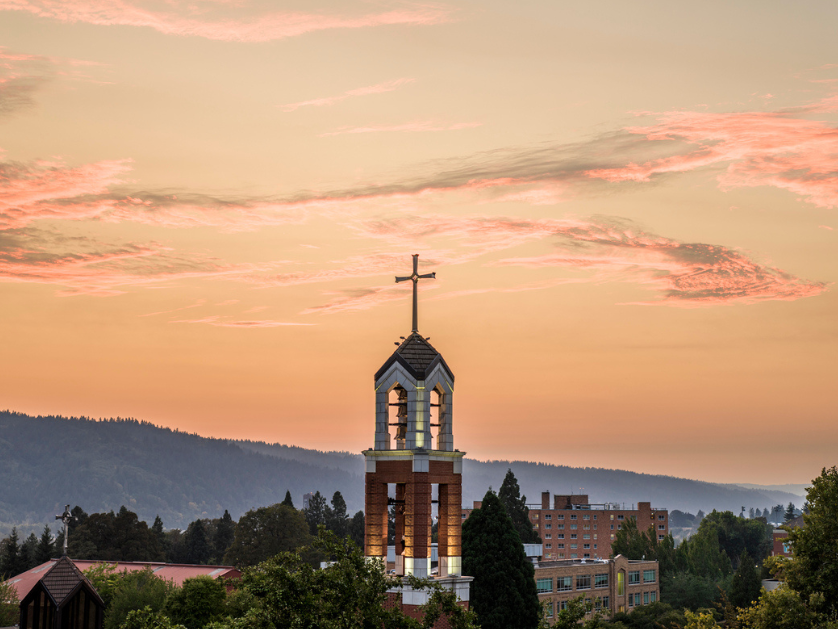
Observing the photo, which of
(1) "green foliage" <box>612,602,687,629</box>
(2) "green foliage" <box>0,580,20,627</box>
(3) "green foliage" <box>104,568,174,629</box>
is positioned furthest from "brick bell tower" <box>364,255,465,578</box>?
(1) "green foliage" <box>612,602,687,629</box>

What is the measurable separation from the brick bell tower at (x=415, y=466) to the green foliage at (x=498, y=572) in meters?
39.4

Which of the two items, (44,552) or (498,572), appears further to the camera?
(44,552)

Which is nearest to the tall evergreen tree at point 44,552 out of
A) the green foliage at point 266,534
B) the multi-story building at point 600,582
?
the green foliage at point 266,534

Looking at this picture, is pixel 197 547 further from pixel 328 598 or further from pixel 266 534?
pixel 328 598

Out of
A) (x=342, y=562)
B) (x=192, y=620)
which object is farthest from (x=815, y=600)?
(x=192, y=620)

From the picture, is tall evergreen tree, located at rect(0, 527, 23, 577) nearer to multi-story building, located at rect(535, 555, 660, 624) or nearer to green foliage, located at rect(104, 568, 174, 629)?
green foliage, located at rect(104, 568, 174, 629)

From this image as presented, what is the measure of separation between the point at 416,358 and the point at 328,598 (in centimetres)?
1465

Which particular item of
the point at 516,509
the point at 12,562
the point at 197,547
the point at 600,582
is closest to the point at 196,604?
the point at 600,582

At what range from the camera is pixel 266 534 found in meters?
147

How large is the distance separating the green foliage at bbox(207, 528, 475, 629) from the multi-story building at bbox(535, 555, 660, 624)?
263 ft

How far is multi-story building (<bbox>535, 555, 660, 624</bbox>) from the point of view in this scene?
377 ft

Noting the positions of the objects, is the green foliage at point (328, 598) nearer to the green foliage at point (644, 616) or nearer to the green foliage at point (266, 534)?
Answer: the green foliage at point (644, 616)

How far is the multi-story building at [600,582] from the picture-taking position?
4528 inches

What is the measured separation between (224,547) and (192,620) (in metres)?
A: 121
